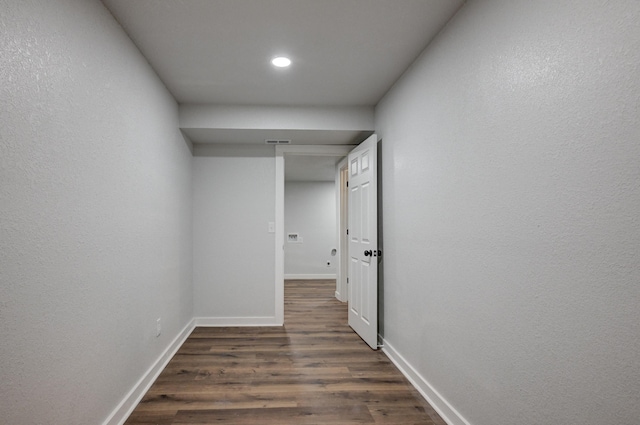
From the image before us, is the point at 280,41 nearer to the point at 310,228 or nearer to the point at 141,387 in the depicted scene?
the point at 141,387

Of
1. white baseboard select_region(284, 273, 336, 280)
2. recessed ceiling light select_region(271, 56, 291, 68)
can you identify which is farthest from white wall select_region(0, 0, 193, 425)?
white baseboard select_region(284, 273, 336, 280)

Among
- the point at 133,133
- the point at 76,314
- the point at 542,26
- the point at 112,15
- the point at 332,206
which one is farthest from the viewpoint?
the point at 332,206

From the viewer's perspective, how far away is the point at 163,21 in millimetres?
2068

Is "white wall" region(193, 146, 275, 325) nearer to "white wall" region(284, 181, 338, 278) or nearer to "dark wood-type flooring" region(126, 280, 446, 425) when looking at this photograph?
"dark wood-type flooring" region(126, 280, 446, 425)

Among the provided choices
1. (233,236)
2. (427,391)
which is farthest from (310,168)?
(427,391)

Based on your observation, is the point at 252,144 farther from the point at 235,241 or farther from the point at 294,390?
the point at 294,390

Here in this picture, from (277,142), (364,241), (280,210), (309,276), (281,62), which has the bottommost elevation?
(309,276)

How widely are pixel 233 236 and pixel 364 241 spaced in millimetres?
1611

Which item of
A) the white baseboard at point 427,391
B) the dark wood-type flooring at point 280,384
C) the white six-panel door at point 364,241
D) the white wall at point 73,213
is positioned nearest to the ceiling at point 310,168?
the white six-panel door at point 364,241

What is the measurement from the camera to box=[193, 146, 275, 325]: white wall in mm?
4055

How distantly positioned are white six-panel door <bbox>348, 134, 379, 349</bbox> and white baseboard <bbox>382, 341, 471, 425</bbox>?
1.19ft

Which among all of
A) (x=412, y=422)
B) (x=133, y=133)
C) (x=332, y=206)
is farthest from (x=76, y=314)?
(x=332, y=206)

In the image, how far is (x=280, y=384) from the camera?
2.55 m

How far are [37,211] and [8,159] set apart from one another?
0.78 feet
